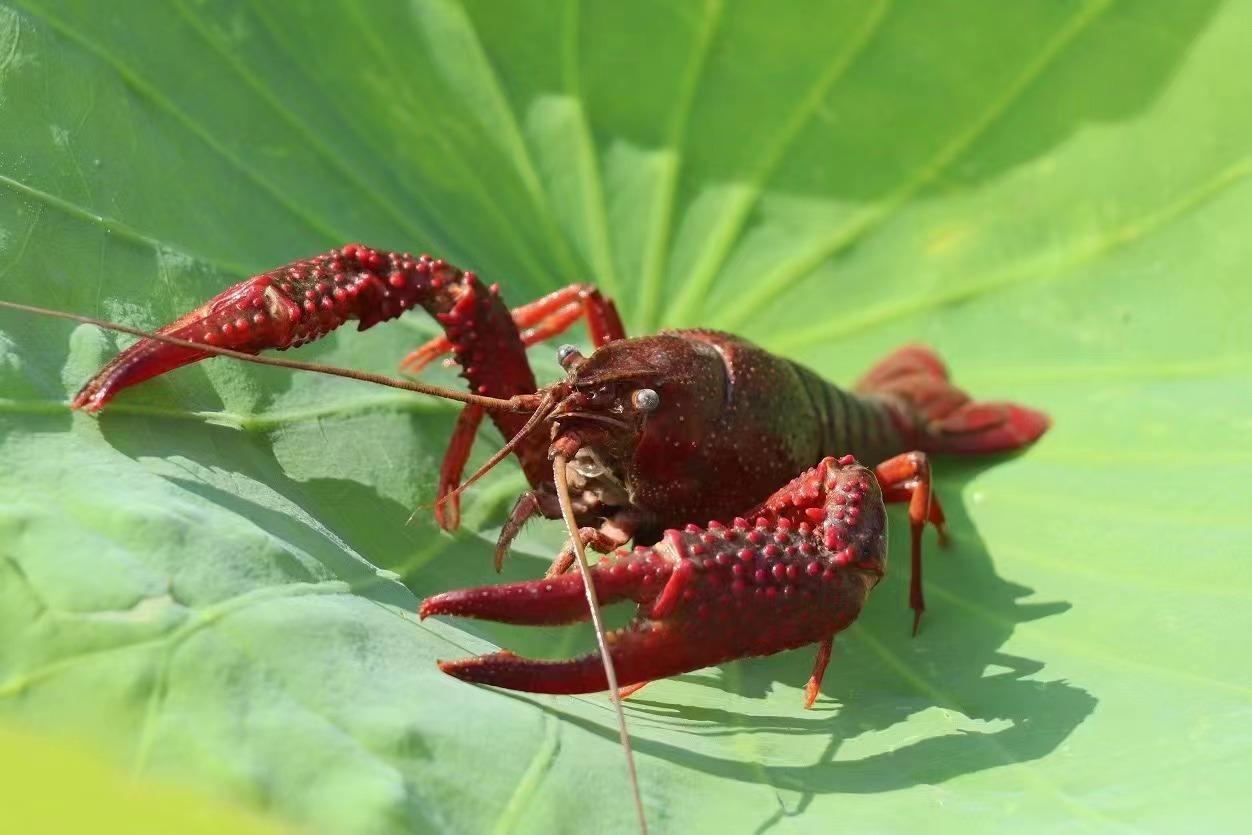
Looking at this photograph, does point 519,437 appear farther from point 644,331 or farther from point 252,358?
point 644,331

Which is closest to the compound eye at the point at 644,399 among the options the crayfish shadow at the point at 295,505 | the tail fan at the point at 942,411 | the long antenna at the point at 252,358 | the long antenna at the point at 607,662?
the long antenna at the point at 252,358

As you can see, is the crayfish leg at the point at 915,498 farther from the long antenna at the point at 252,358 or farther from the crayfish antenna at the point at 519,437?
the long antenna at the point at 252,358

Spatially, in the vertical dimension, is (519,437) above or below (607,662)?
above

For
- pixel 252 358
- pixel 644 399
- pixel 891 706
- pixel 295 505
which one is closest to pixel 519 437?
pixel 644 399

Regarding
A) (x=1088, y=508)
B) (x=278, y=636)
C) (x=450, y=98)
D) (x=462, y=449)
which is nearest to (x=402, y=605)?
(x=278, y=636)

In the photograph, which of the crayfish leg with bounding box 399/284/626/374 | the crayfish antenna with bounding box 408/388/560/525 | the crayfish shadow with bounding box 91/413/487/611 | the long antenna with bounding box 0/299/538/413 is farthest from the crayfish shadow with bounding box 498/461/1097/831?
the crayfish leg with bounding box 399/284/626/374

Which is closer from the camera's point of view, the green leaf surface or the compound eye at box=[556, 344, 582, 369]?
the green leaf surface

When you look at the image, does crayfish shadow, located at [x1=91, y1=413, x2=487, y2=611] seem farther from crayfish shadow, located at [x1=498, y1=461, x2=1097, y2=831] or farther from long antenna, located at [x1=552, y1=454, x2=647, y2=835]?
crayfish shadow, located at [x1=498, y1=461, x2=1097, y2=831]
